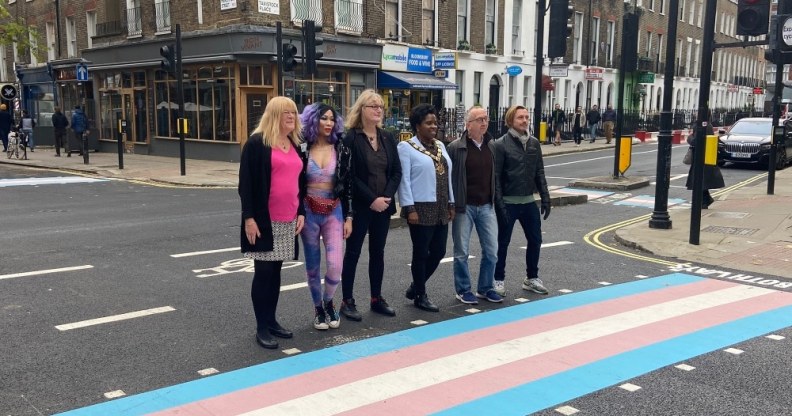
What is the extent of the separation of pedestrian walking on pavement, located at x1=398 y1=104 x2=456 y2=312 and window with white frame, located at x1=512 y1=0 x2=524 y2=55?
29107 mm

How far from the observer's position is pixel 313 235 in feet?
17.7

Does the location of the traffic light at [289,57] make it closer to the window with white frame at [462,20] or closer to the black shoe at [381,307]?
the black shoe at [381,307]

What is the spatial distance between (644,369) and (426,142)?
2.58 meters

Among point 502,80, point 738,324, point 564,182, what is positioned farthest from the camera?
point 502,80

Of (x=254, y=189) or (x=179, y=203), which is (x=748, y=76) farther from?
(x=254, y=189)

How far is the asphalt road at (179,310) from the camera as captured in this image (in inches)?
172

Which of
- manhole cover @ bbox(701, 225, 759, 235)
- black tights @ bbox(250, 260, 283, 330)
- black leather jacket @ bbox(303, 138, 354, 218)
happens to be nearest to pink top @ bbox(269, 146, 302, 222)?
black leather jacket @ bbox(303, 138, 354, 218)

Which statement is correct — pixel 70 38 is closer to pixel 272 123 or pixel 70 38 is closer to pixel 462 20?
pixel 462 20

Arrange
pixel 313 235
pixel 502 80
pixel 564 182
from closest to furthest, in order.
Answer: pixel 313 235 → pixel 564 182 → pixel 502 80

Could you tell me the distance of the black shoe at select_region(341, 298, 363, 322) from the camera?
5828mm

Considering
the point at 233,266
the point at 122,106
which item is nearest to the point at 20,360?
the point at 233,266

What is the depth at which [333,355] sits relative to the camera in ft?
16.5

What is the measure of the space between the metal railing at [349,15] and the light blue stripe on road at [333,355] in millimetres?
19254

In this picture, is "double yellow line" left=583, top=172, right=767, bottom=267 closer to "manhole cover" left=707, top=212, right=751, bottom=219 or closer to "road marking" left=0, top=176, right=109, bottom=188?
"manhole cover" left=707, top=212, right=751, bottom=219
